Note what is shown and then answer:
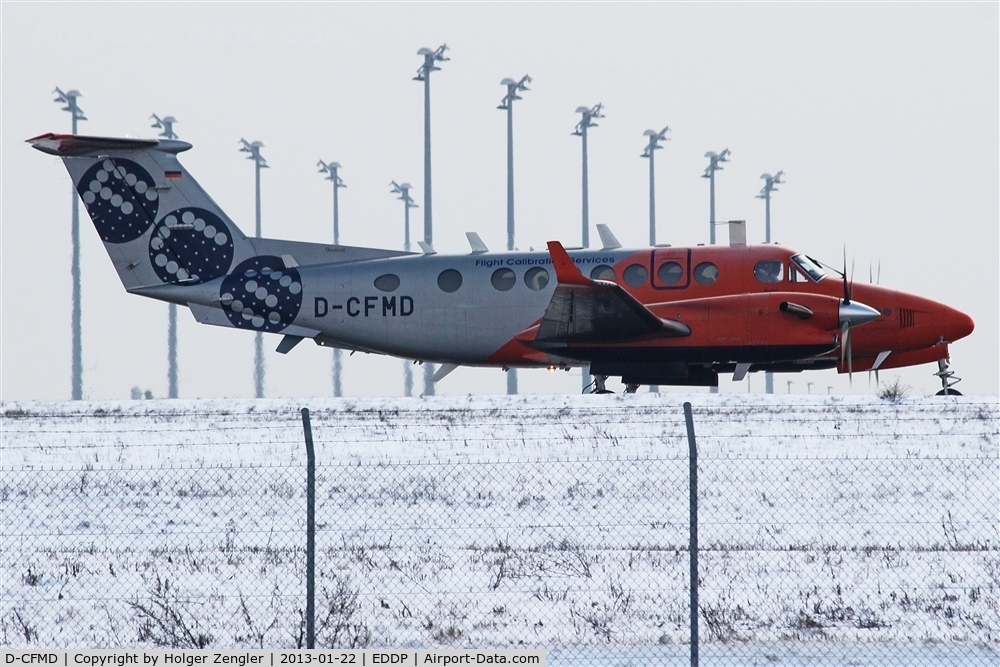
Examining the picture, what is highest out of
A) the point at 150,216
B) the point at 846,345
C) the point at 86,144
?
the point at 86,144

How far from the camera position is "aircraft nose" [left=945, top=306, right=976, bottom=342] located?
27.2 meters

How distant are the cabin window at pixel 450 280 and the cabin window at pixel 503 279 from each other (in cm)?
80

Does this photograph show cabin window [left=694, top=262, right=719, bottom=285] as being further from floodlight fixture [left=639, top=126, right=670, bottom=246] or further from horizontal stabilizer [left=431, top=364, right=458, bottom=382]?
floodlight fixture [left=639, top=126, right=670, bottom=246]

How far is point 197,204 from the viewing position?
31.2 metres

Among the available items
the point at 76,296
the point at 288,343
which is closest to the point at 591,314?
the point at 288,343

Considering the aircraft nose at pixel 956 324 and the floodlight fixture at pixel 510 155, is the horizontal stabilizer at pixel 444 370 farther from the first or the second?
the floodlight fixture at pixel 510 155

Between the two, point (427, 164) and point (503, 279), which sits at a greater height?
point (427, 164)

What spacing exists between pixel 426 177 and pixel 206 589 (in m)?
47.6

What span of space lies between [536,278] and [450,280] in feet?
6.42

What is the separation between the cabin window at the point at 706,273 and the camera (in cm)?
2678

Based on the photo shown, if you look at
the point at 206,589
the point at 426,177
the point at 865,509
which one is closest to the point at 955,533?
the point at 865,509

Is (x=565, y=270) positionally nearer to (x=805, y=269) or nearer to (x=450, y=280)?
(x=450, y=280)

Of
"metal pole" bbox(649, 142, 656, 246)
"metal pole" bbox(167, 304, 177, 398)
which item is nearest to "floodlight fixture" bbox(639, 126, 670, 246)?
Result: "metal pole" bbox(649, 142, 656, 246)
